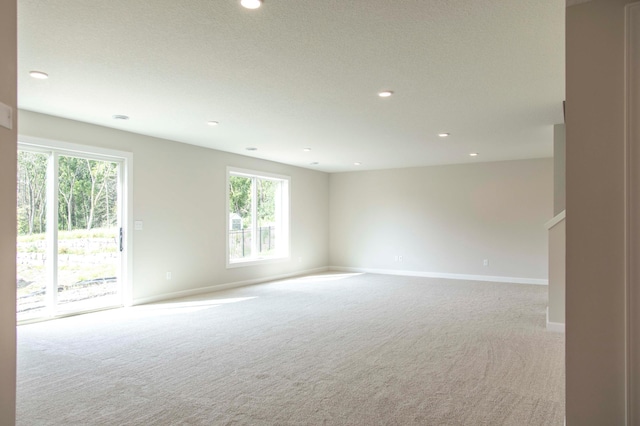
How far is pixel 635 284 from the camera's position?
1990 mm

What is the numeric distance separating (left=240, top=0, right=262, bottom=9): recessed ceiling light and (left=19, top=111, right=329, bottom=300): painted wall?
12.3ft

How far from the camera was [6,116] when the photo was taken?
1.79 meters

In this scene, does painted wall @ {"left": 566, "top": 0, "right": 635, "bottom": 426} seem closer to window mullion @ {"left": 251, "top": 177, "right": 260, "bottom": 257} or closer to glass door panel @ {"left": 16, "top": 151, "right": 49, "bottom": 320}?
glass door panel @ {"left": 16, "top": 151, "right": 49, "bottom": 320}

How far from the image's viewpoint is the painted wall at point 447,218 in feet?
26.8

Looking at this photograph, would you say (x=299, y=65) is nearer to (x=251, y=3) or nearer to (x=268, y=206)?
(x=251, y=3)

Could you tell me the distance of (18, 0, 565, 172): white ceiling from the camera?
2508mm

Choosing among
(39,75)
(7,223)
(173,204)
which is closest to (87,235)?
(173,204)

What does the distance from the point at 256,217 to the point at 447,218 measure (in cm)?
410

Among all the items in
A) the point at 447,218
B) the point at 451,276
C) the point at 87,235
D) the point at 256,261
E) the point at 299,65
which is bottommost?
→ the point at 451,276

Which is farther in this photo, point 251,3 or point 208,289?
point 208,289

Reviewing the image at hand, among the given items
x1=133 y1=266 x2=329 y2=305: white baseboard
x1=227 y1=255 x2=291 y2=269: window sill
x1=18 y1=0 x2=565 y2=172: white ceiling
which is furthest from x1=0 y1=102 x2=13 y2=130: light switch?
x1=227 y1=255 x2=291 y2=269: window sill

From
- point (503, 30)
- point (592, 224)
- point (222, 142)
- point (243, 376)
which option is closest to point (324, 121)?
point (222, 142)

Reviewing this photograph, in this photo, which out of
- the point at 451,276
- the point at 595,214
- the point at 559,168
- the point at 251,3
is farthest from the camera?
the point at 451,276

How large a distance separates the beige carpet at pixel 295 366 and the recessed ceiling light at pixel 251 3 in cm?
244
